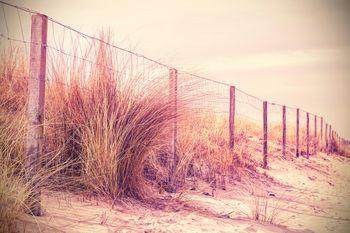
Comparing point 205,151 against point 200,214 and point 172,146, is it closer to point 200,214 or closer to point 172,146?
point 172,146

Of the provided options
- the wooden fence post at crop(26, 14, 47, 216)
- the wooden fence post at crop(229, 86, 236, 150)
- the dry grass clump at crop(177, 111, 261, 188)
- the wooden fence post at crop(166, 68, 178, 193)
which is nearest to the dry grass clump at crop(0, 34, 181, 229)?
the wooden fence post at crop(166, 68, 178, 193)

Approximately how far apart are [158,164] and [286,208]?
4.74 ft

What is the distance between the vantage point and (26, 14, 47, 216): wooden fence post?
2686 millimetres

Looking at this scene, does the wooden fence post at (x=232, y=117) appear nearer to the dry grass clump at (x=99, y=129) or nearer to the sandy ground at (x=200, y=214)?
the sandy ground at (x=200, y=214)

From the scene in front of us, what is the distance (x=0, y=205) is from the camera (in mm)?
2193

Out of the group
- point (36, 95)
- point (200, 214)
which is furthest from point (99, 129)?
point (200, 214)

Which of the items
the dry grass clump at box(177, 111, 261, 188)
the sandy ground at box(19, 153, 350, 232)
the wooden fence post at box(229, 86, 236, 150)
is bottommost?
the sandy ground at box(19, 153, 350, 232)

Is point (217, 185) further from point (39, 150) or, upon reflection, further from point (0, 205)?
point (0, 205)

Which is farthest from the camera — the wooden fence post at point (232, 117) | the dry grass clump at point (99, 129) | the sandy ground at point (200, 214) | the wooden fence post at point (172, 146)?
the wooden fence post at point (232, 117)

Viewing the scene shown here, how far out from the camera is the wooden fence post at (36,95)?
8.81 feet

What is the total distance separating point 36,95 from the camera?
2.72 m

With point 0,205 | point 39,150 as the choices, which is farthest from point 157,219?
point 0,205

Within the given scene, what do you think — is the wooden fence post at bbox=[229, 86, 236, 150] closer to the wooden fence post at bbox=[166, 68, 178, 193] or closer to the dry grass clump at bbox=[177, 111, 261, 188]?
the dry grass clump at bbox=[177, 111, 261, 188]

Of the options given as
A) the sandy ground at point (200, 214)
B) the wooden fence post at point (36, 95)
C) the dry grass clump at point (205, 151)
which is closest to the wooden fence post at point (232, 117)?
the dry grass clump at point (205, 151)
